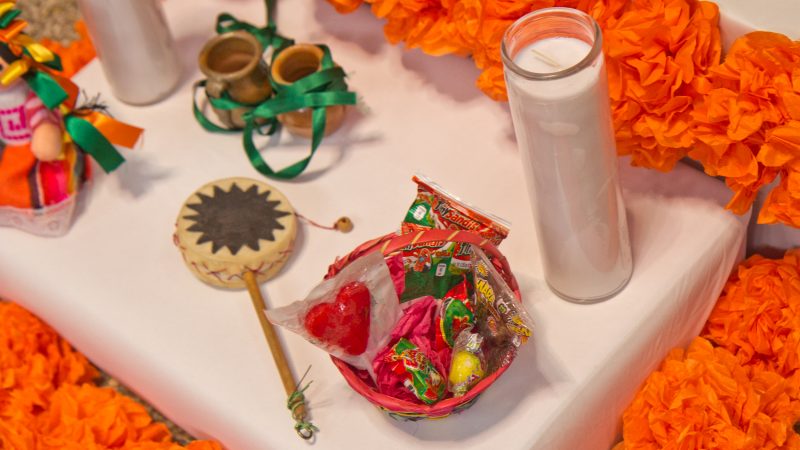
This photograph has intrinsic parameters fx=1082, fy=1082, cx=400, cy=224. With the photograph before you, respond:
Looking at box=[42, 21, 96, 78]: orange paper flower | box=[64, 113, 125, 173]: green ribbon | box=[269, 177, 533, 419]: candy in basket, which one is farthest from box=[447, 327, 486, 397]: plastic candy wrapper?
box=[42, 21, 96, 78]: orange paper flower

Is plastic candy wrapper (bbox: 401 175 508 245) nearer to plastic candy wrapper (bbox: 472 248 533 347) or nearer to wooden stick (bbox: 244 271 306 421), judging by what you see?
plastic candy wrapper (bbox: 472 248 533 347)

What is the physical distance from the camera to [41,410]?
1246mm

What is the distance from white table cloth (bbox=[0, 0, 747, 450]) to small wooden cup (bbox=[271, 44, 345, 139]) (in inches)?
0.9

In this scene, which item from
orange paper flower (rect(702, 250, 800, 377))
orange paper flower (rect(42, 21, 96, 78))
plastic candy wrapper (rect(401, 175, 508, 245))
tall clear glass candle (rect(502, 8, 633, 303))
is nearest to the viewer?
tall clear glass candle (rect(502, 8, 633, 303))

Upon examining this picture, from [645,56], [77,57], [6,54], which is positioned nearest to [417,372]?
[645,56]

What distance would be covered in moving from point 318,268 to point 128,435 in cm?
28

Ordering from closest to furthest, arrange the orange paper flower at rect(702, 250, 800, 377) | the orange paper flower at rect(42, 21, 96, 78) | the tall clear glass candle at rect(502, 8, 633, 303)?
the tall clear glass candle at rect(502, 8, 633, 303) → the orange paper flower at rect(702, 250, 800, 377) → the orange paper flower at rect(42, 21, 96, 78)

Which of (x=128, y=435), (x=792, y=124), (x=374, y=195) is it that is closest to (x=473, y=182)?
(x=374, y=195)

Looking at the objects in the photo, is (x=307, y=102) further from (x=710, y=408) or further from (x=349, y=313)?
(x=710, y=408)

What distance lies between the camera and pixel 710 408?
3.41ft

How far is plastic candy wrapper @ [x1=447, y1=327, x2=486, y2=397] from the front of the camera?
3.12ft

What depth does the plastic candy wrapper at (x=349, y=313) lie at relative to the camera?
0.95 m

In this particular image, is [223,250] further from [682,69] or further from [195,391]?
[682,69]

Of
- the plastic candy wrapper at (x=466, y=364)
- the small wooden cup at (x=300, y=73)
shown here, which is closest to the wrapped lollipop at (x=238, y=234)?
the small wooden cup at (x=300, y=73)
